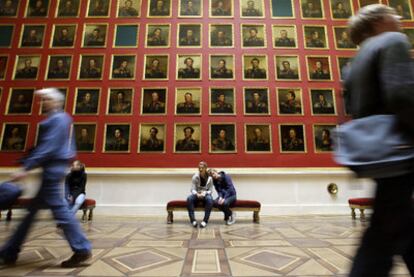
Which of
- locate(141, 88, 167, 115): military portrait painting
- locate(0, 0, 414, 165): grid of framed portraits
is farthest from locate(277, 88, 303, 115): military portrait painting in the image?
locate(141, 88, 167, 115): military portrait painting

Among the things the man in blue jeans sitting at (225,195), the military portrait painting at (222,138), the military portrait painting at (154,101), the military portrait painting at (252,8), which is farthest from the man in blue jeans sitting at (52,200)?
the military portrait painting at (252,8)

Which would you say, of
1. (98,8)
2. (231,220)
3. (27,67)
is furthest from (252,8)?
(27,67)

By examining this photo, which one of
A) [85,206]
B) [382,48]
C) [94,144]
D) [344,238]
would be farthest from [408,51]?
[94,144]

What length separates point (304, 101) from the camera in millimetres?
9203

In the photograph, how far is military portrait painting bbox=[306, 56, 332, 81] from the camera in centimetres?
941

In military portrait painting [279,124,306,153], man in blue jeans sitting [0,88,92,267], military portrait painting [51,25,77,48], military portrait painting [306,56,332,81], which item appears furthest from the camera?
military portrait painting [51,25,77,48]

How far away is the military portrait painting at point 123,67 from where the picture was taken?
9312mm

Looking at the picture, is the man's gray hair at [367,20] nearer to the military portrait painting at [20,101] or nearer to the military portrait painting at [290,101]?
the military portrait painting at [290,101]

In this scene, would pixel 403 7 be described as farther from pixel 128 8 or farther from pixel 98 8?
pixel 98 8

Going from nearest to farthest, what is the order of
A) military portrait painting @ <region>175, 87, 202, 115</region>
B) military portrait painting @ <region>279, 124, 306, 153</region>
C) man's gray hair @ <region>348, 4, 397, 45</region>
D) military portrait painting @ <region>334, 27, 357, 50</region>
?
man's gray hair @ <region>348, 4, 397, 45</region>, military portrait painting @ <region>279, 124, 306, 153</region>, military portrait painting @ <region>175, 87, 202, 115</region>, military portrait painting @ <region>334, 27, 357, 50</region>

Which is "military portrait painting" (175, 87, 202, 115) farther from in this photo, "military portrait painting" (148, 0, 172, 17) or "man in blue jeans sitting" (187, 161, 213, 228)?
"military portrait painting" (148, 0, 172, 17)

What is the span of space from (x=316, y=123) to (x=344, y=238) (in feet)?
16.3

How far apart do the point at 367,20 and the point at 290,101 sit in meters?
7.77

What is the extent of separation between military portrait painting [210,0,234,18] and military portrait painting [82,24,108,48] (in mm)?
3519
